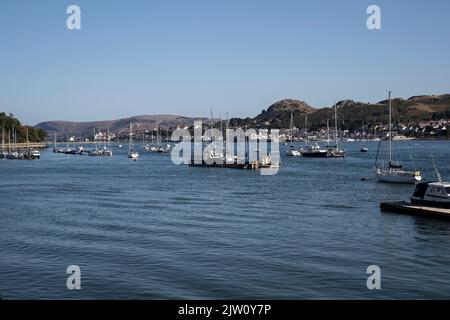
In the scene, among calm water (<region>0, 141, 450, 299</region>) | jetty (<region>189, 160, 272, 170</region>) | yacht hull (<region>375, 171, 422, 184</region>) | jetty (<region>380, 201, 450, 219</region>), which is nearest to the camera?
calm water (<region>0, 141, 450, 299</region>)

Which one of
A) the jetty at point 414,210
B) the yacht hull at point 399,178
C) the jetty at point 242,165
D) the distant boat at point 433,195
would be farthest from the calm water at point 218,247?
the jetty at point 242,165

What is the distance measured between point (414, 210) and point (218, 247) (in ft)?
48.5

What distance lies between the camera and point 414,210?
34156 mm

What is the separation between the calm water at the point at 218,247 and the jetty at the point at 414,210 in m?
0.82

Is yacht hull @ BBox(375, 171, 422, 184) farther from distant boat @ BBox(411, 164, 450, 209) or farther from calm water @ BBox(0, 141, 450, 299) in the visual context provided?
distant boat @ BBox(411, 164, 450, 209)

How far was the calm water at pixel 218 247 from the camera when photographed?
60.6 feet

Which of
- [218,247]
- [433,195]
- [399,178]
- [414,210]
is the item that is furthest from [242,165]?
[218,247]

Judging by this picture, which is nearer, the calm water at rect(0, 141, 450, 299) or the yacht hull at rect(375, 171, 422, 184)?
the calm water at rect(0, 141, 450, 299)

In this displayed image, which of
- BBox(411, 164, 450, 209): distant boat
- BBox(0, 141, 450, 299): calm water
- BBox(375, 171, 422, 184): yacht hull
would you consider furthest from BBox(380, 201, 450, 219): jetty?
Answer: BBox(375, 171, 422, 184): yacht hull

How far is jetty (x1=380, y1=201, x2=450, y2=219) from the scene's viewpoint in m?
32.5

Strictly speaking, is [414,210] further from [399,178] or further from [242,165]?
[242,165]

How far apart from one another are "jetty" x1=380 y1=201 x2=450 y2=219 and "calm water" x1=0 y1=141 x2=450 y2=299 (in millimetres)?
821

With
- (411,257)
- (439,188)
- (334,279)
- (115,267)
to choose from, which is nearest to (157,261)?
(115,267)
